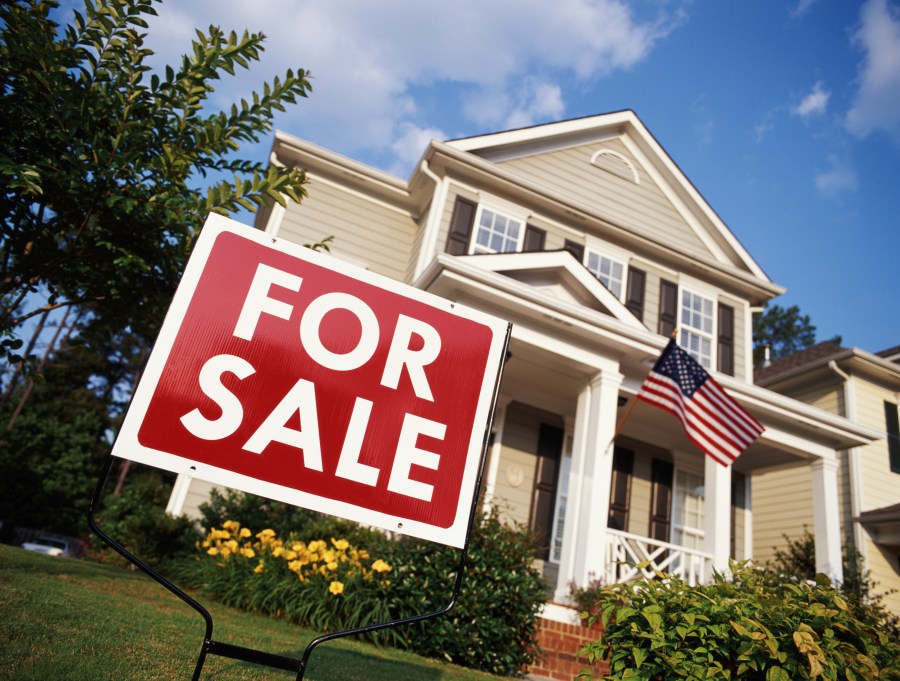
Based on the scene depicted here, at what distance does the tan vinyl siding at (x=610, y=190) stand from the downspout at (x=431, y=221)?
5.83 ft

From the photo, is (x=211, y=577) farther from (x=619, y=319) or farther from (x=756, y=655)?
(x=619, y=319)

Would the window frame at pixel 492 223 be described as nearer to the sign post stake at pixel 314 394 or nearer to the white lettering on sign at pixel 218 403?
the sign post stake at pixel 314 394

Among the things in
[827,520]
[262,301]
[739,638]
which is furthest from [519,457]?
[262,301]

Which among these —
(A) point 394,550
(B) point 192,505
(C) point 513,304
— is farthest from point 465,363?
(B) point 192,505

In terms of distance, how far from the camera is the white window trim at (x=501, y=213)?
12453 mm

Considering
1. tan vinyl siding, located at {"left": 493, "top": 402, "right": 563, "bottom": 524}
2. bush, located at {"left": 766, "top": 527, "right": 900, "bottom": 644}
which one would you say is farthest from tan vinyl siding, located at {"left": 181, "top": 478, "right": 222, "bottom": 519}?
bush, located at {"left": 766, "top": 527, "right": 900, "bottom": 644}

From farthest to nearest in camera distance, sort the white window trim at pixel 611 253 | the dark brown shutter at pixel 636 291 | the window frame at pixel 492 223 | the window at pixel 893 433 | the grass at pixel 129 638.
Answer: the window at pixel 893 433
the white window trim at pixel 611 253
the dark brown shutter at pixel 636 291
the window frame at pixel 492 223
the grass at pixel 129 638

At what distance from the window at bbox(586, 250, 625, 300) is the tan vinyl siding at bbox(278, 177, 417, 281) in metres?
3.99

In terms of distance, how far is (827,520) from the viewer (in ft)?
36.7

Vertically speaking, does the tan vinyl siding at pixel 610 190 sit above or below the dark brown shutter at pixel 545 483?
above

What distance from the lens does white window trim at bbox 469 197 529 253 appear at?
1245cm

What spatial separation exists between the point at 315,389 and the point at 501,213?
37.3 ft

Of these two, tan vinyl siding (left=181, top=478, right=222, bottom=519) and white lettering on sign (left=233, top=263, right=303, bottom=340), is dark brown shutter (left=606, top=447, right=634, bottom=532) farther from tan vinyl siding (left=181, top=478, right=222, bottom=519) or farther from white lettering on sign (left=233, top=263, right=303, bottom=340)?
white lettering on sign (left=233, top=263, right=303, bottom=340)

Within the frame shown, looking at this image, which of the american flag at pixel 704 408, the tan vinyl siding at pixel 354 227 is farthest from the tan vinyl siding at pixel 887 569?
the tan vinyl siding at pixel 354 227
